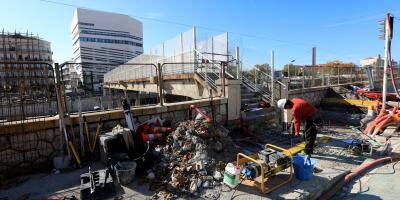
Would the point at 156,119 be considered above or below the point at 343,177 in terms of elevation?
above

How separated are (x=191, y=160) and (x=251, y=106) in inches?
213

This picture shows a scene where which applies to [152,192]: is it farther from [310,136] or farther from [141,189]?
[310,136]

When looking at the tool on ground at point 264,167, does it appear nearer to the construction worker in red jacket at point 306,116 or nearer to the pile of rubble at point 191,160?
the pile of rubble at point 191,160

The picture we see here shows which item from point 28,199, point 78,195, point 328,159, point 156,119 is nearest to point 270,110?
point 328,159

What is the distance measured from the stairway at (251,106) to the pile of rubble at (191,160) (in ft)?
8.63

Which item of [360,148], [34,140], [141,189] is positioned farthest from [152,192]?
[360,148]

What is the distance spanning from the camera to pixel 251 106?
940 centimetres

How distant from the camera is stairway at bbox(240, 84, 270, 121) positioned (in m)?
8.45

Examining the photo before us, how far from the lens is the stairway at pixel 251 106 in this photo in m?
8.45

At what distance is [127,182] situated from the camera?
427 centimetres

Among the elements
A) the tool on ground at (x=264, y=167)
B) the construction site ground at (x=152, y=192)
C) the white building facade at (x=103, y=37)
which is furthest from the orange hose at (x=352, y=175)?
the white building facade at (x=103, y=37)

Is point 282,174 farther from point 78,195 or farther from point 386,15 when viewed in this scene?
point 386,15

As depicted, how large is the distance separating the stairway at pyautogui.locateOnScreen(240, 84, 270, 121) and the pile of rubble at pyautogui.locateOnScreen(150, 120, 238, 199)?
2631 millimetres

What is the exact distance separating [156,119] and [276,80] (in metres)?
6.88
